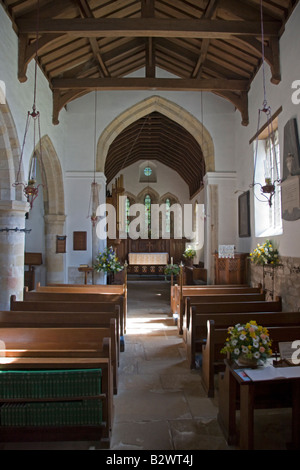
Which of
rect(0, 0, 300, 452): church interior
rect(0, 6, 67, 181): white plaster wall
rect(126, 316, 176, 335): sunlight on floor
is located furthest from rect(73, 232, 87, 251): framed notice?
rect(126, 316, 176, 335): sunlight on floor

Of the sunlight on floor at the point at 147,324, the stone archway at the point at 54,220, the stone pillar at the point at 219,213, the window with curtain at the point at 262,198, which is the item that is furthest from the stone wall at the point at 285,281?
the stone archway at the point at 54,220

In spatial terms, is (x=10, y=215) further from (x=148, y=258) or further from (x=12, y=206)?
(x=148, y=258)

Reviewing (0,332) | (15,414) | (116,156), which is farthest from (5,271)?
(116,156)

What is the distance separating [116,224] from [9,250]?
8.28 metres

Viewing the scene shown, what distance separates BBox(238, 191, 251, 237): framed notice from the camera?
352 inches

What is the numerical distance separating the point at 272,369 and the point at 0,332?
260cm

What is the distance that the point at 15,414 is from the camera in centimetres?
275

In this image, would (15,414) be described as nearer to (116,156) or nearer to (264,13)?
(264,13)

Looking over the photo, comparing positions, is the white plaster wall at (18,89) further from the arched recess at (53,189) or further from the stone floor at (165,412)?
the stone floor at (165,412)

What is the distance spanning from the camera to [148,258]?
56.4 ft

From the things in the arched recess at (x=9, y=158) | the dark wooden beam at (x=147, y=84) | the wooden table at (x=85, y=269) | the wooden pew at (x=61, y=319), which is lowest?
the wooden pew at (x=61, y=319)

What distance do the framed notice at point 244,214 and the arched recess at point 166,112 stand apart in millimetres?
1514

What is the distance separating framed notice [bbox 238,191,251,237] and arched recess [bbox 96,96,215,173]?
4.97 feet

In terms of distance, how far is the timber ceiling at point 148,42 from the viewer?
641 cm
